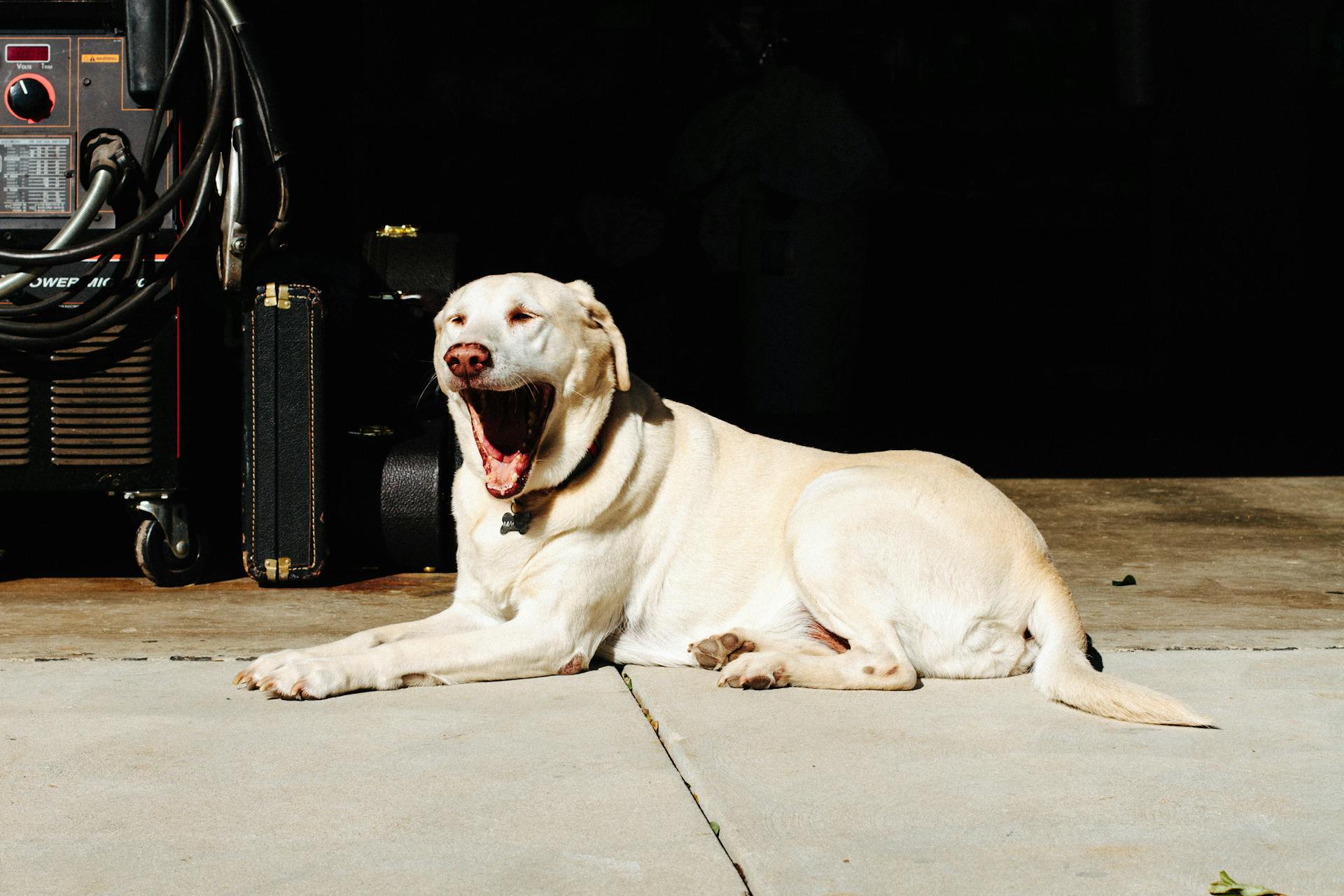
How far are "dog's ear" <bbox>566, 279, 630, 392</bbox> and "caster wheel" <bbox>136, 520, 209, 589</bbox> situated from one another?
1692 millimetres

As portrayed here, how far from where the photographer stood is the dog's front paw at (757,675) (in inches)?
122

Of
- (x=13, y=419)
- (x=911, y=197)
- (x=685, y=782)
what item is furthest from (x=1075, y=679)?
(x=911, y=197)

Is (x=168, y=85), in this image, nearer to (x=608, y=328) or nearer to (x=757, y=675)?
(x=608, y=328)

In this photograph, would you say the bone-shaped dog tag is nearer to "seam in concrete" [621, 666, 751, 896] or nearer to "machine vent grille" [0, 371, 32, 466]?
"seam in concrete" [621, 666, 751, 896]

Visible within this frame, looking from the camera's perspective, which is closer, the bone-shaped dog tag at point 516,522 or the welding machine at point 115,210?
the bone-shaped dog tag at point 516,522

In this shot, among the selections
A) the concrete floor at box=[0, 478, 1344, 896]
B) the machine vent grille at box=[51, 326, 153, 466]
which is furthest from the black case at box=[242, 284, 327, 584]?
the concrete floor at box=[0, 478, 1344, 896]

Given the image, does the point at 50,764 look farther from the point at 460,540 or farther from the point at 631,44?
the point at 631,44

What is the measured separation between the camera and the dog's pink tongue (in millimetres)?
3234

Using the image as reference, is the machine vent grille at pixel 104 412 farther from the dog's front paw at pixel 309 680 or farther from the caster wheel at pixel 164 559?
the dog's front paw at pixel 309 680

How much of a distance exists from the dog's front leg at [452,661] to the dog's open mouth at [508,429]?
1.06ft

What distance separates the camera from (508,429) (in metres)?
3.34

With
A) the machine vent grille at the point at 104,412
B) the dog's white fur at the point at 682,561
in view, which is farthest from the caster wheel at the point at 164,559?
the dog's white fur at the point at 682,561

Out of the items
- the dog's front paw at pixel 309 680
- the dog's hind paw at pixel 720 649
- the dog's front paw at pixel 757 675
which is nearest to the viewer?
the dog's front paw at pixel 309 680

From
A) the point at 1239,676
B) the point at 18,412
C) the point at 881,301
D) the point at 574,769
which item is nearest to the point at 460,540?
the point at 574,769
